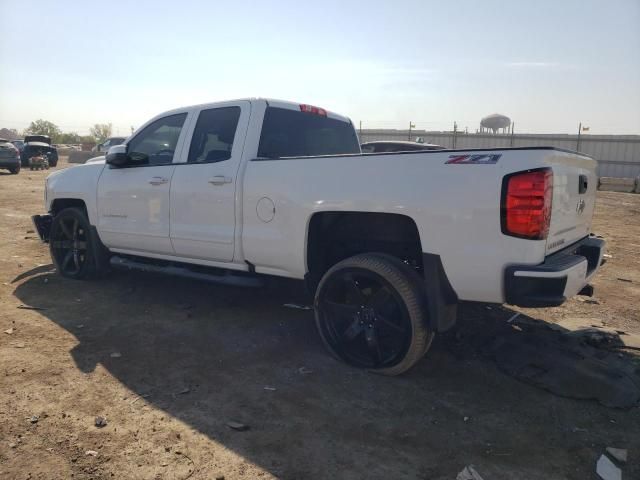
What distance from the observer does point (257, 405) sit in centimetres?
306

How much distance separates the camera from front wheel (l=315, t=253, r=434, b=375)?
3297 mm

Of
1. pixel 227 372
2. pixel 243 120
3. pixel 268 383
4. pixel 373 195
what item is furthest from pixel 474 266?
pixel 243 120

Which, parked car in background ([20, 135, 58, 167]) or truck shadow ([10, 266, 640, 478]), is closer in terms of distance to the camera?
truck shadow ([10, 266, 640, 478])

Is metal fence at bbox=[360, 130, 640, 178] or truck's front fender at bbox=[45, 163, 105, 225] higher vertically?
metal fence at bbox=[360, 130, 640, 178]

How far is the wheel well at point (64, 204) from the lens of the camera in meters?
5.72

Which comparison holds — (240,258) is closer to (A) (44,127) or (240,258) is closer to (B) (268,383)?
(B) (268,383)

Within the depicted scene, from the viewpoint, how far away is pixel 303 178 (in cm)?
367

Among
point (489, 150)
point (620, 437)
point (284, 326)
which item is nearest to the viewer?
point (620, 437)

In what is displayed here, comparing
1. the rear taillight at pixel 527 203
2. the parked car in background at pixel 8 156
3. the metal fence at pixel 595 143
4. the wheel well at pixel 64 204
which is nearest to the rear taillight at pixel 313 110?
the rear taillight at pixel 527 203

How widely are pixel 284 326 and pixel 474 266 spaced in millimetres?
2066

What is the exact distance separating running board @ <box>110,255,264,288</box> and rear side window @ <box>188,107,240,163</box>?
1045 mm

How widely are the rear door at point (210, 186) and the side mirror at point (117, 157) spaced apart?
706 mm

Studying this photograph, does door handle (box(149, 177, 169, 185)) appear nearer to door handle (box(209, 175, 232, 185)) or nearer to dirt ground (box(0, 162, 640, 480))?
door handle (box(209, 175, 232, 185))

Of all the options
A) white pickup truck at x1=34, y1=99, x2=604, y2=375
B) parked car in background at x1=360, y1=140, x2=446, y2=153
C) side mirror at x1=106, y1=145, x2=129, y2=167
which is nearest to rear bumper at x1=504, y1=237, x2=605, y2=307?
white pickup truck at x1=34, y1=99, x2=604, y2=375
